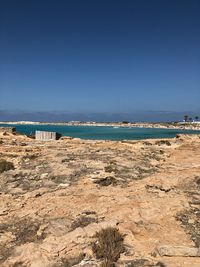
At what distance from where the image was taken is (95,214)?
1176 cm

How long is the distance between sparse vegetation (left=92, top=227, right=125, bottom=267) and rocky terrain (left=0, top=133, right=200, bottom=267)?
49 millimetres

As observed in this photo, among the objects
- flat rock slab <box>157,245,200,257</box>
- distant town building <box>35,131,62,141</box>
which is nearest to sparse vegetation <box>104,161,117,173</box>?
flat rock slab <box>157,245,200,257</box>

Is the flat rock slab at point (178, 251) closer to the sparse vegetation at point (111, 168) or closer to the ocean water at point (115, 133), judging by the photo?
the sparse vegetation at point (111, 168)

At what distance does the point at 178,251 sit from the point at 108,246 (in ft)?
5.87

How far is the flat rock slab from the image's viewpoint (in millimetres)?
8664

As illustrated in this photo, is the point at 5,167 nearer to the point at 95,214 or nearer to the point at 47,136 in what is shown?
the point at 95,214

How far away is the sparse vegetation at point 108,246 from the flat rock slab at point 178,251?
1.02 m

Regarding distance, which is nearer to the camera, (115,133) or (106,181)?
(106,181)

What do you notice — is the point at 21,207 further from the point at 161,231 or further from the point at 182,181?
the point at 182,181

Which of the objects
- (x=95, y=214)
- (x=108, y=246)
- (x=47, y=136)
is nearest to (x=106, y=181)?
(x=95, y=214)

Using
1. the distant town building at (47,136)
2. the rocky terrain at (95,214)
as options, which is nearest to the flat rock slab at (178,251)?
the rocky terrain at (95,214)

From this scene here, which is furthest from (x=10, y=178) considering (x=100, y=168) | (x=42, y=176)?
(x=100, y=168)

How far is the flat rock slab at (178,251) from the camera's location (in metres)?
8.66

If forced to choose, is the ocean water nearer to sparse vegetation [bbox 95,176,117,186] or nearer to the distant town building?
the distant town building
